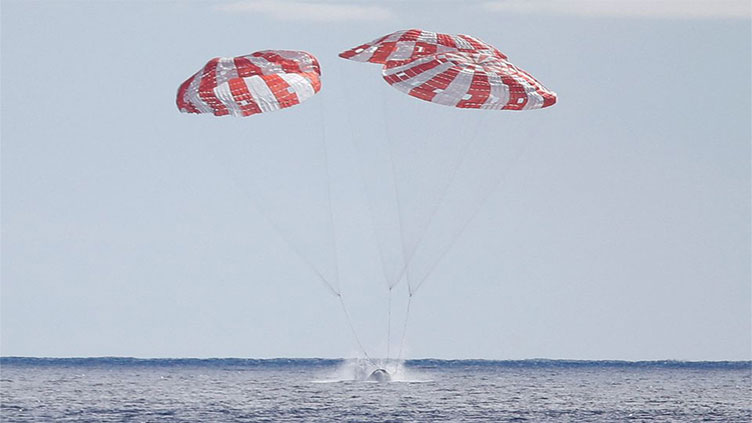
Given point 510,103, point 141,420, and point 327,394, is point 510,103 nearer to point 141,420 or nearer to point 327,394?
point 141,420

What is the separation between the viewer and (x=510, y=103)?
25.1m

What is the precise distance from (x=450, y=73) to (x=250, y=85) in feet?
12.3

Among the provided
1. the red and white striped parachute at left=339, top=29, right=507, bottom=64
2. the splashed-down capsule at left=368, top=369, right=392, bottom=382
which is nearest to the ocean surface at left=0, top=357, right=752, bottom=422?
the splashed-down capsule at left=368, top=369, right=392, bottom=382

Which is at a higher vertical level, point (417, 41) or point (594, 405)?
point (417, 41)

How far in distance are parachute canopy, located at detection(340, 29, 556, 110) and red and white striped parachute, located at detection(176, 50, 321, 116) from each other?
111 centimetres

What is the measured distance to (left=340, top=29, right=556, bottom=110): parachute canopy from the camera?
2489 cm

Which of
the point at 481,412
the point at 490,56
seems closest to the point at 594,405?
the point at 481,412

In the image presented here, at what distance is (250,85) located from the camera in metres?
25.7

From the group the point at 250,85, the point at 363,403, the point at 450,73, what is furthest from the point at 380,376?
the point at 450,73

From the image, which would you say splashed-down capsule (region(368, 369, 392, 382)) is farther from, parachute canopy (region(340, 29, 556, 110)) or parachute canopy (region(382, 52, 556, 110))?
parachute canopy (region(382, 52, 556, 110))

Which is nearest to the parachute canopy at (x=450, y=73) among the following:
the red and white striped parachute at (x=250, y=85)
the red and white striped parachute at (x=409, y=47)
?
the red and white striped parachute at (x=409, y=47)

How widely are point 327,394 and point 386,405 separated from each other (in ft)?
27.8

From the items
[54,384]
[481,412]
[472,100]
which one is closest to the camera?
[472,100]

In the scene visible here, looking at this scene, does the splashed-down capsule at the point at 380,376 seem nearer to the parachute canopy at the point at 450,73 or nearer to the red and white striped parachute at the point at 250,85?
the red and white striped parachute at the point at 250,85
